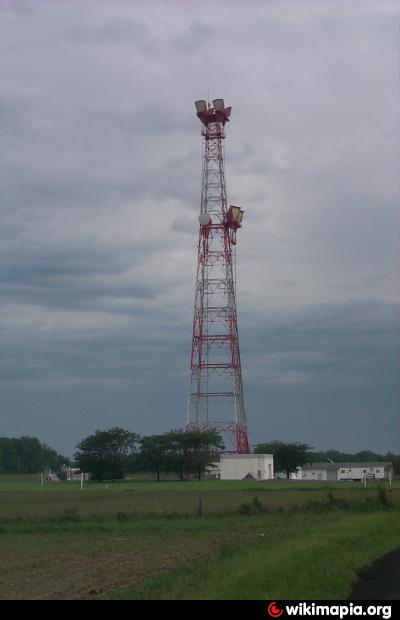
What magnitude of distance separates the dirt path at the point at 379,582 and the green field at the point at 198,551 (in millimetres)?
362

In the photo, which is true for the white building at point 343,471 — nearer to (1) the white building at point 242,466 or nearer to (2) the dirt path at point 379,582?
(1) the white building at point 242,466

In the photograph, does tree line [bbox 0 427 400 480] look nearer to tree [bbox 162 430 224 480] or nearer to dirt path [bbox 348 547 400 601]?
tree [bbox 162 430 224 480]

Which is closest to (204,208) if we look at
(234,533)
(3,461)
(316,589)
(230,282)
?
(230,282)

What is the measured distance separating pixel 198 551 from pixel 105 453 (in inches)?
3801

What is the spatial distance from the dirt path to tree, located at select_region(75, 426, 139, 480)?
101226mm

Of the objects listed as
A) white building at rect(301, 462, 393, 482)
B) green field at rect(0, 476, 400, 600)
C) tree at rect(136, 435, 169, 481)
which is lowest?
green field at rect(0, 476, 400, 600)

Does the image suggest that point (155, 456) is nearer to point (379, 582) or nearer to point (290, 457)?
point (290, 457)

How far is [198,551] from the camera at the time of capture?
1100 inches

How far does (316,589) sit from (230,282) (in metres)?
70.4

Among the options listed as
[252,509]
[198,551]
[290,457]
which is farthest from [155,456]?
[198,551]
